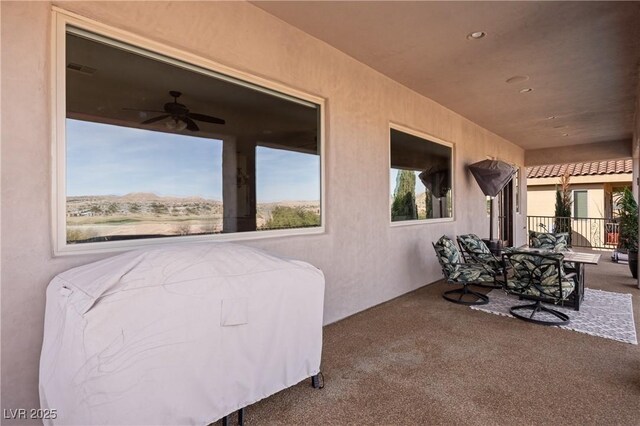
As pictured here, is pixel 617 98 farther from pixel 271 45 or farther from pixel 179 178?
pixel 179 178

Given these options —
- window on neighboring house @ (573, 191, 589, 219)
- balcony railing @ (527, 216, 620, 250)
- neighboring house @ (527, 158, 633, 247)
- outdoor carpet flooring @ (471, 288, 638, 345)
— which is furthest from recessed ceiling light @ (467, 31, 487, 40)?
window on neighboring house @ (573, 191, 589, 219)

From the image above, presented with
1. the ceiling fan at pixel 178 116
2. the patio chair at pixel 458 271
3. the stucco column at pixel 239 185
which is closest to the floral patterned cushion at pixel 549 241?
the patio chair at pixel 458 271

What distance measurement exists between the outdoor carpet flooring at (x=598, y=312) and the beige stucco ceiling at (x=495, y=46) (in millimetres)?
2981

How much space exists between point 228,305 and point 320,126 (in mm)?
2437


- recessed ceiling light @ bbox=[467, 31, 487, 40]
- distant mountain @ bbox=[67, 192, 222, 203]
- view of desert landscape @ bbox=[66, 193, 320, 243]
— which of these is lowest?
view of desert landscape @ bbox=[66, 193, 320, 243]

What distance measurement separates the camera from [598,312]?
163 inches

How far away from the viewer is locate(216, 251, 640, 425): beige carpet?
2.14 m

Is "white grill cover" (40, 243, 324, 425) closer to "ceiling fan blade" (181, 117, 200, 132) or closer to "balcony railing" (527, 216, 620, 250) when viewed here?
"ceiling fan blade" (181, 117, 200, 132)

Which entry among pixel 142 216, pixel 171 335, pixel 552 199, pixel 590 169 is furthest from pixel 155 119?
pixel 552 199

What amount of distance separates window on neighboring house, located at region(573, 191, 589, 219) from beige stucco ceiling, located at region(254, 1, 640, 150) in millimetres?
8797

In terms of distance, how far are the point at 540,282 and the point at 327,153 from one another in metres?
2.79

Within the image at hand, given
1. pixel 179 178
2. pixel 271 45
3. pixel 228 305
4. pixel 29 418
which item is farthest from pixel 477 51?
pixel 29 418

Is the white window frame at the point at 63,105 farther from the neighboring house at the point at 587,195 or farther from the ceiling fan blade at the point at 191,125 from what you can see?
the neighboring house at the point at 587,195

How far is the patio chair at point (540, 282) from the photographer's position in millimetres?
3697
